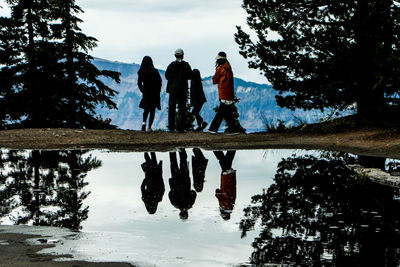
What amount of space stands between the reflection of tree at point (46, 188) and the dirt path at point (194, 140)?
2.45 m

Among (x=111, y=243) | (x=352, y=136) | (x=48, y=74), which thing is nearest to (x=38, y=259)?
(x=111, y=243)

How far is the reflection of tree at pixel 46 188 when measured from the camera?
535 cm

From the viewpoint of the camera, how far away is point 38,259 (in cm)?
365

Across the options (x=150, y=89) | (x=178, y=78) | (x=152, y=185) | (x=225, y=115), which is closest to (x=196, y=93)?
(x=178, y=78)

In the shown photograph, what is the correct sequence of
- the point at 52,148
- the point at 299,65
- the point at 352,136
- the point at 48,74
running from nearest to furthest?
the point at 52,148 → the point at 352,136 → the point at 299,65 → the point at 48,74

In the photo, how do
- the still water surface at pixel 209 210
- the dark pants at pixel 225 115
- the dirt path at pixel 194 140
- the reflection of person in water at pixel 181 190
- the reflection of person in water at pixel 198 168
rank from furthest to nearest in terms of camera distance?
the dark pants at pixel 225 115
the dirt path at pixel 194 140
the reflection of person in water at pixel 198 168
the reflection of person in water at pixel 181 190
the still water surface at pixel 209 210

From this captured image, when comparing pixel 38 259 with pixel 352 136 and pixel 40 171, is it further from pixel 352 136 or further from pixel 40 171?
pixel 352 136

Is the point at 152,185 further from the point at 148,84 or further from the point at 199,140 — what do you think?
the point at 148,84

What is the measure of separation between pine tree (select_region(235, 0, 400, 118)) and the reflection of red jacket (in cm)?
741

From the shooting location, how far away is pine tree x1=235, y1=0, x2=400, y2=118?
1437 cm

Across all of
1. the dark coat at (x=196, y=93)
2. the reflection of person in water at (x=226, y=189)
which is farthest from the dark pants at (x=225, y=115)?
the reflection of person in water at (x=226, y=189)

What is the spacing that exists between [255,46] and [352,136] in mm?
4555

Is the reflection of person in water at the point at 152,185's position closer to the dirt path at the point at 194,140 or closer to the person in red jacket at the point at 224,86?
the dirt path at the point at 194,140

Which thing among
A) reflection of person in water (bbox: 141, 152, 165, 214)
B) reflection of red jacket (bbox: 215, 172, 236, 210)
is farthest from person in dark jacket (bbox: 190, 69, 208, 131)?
reflection of red jacket (bbox: 215, 172, 236, 210)
